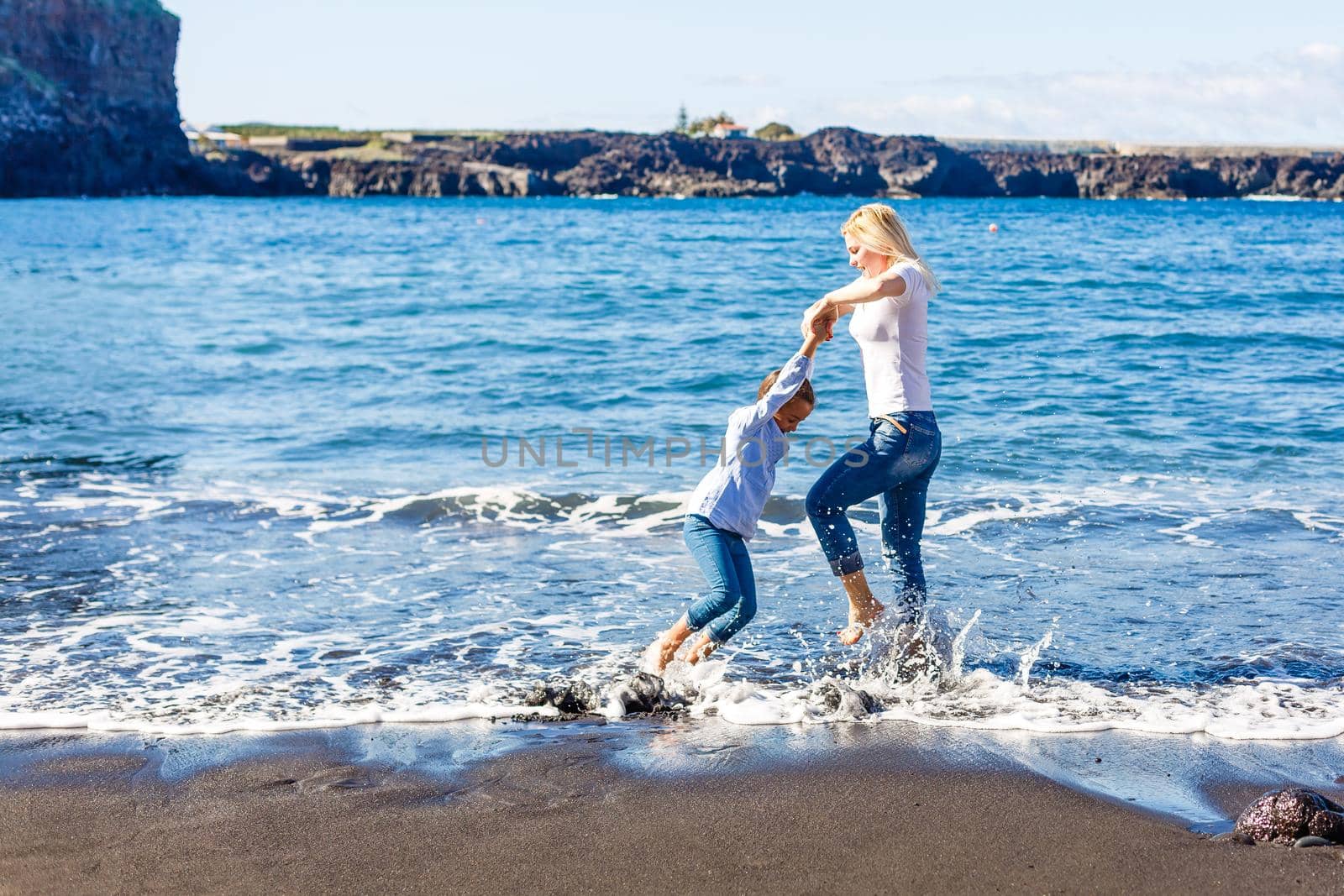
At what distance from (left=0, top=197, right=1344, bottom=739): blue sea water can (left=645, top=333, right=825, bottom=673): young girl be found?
36 centimetres

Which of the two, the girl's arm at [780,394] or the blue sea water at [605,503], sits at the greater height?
the girl's arm at [780,394]

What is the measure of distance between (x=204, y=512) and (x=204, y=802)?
5355 millimetres

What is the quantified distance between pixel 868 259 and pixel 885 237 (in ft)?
0.39

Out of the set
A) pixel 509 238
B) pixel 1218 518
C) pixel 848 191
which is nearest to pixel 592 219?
pixel 509 238

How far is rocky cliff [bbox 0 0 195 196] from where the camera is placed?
9444 cm

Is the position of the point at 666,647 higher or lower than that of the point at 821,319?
lower

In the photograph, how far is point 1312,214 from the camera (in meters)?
70.0

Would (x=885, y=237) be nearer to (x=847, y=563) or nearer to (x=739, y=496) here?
(x=739, y=496)

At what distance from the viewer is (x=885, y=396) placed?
16.9 ft

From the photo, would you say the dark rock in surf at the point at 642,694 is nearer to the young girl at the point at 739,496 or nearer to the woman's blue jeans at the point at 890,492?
the young girl at the point at 739,496

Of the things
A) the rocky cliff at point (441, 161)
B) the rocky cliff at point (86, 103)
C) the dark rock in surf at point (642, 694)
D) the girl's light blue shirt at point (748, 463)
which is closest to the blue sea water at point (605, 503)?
the dark rock in surf at point (642, 694)

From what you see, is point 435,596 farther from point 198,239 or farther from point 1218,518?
point 198,239

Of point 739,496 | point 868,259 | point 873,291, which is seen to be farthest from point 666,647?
point 868,259

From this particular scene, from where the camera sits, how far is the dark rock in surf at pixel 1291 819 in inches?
143
